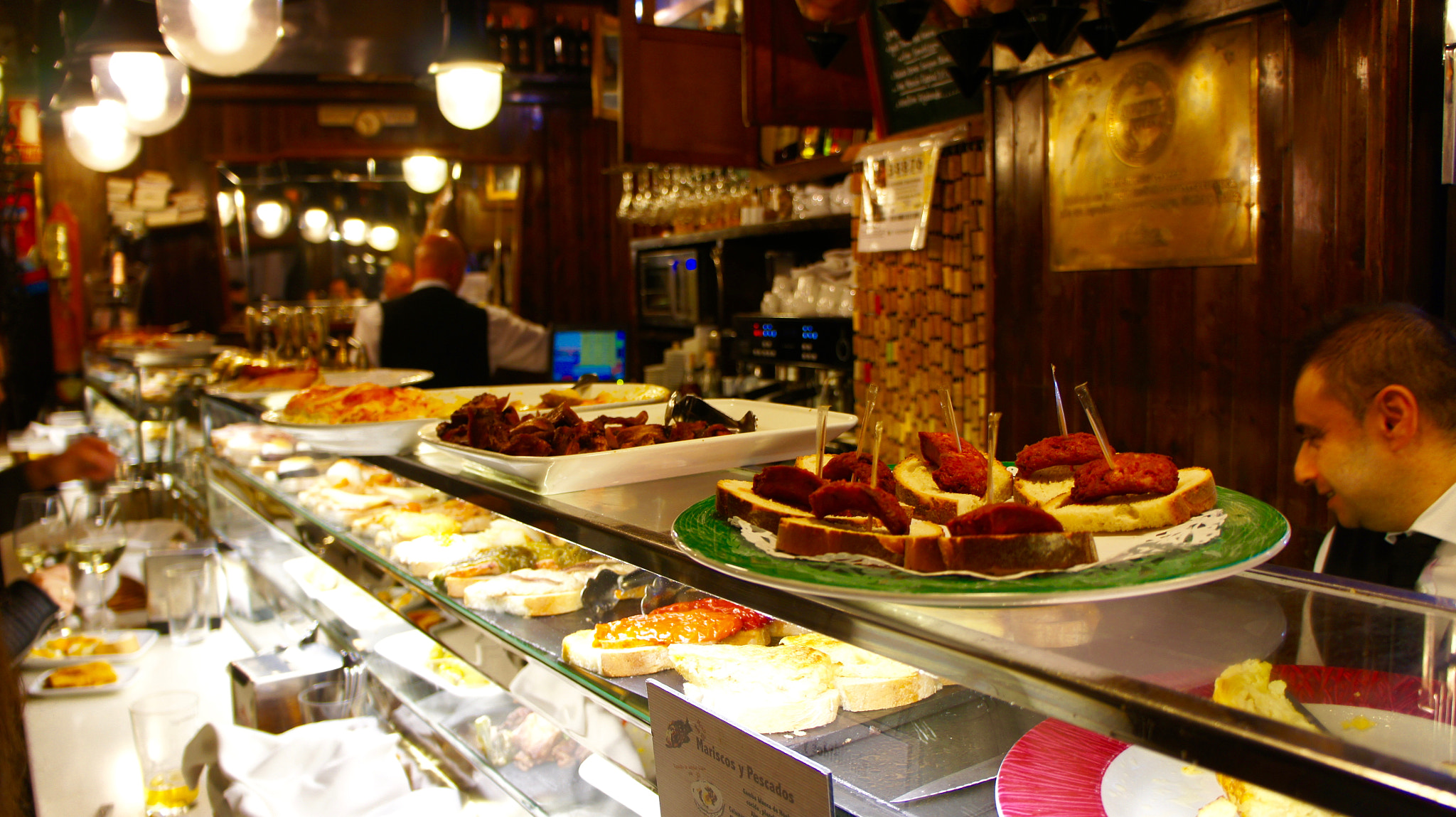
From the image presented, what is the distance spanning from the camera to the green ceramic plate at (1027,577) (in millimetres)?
713

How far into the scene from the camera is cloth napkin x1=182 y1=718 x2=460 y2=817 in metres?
1.70

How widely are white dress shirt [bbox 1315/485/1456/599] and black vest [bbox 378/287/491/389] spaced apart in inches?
186

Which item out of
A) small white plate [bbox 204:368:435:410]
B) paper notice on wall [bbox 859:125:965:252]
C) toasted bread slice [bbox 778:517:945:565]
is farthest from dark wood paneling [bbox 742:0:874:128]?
toasted bread slice [bbox 778:517:945:565]

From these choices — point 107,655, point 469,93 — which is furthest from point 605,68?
point 107,655

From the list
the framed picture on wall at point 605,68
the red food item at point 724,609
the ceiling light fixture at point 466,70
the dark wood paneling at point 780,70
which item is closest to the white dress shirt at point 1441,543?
the red food item at point 724,609

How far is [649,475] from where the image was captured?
1.45 metres

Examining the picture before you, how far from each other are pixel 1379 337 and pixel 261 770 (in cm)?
229

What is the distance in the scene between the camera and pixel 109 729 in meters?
2.37

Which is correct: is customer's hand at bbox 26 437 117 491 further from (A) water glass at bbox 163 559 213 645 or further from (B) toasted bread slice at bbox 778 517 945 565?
(B) toasted bread slice at bbox 778 517 945 565

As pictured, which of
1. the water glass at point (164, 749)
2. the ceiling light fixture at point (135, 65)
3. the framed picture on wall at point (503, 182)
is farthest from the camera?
the framed picture on wall at point (503, 182)

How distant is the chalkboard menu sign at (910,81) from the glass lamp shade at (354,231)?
5.58 meters

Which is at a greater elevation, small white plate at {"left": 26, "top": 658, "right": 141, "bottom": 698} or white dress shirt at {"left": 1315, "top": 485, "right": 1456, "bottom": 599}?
white dress shirt at {"left": 1315, "top": 485, "right": 1456, "bottom": 599}

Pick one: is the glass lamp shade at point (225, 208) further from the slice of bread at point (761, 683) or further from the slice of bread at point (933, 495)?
the slice of bread at point (933, 495)

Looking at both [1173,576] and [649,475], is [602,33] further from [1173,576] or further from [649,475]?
[1173,576]
